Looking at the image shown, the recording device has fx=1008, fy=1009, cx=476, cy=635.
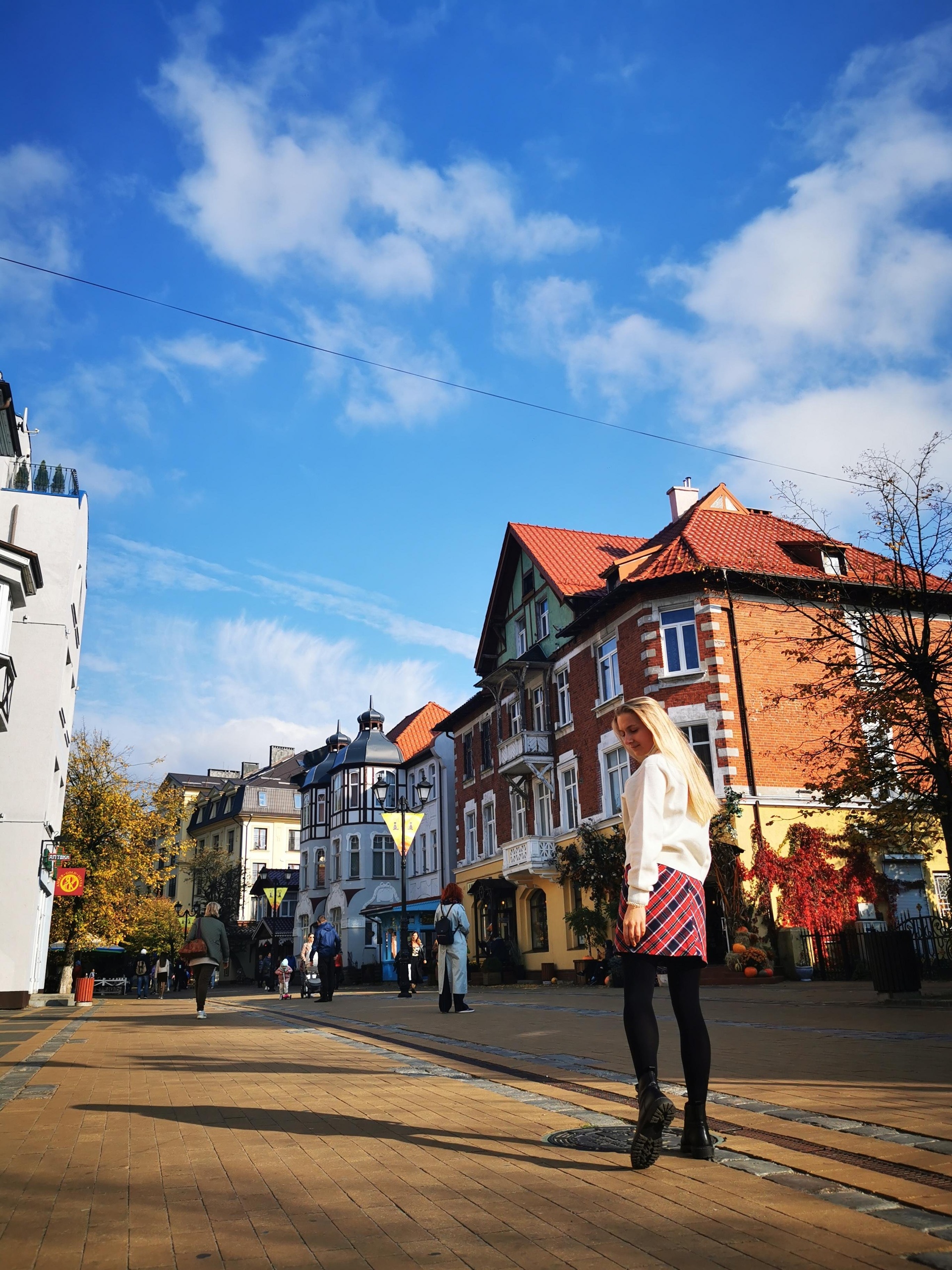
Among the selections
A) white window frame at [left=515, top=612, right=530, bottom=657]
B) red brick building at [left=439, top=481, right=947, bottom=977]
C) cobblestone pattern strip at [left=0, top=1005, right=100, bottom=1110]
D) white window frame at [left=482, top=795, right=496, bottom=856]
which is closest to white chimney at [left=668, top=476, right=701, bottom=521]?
red brick building at [left=439, top=481, right=947, bottom=977]

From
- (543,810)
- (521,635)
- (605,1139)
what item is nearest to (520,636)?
(521,635)

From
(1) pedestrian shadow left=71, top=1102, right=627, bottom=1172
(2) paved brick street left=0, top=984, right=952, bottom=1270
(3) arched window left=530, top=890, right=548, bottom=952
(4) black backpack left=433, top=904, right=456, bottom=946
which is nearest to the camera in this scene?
(2) paved brick street left=0, top=984, right=952, bottom=1270

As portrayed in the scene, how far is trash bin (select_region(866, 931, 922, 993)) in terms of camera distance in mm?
13938

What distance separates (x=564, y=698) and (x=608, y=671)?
12.2 ft

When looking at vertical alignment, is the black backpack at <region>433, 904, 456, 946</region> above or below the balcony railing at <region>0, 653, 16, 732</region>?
below

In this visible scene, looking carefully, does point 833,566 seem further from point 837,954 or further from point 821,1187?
point 821,1187

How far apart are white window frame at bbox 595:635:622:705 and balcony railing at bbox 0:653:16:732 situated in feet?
52.6

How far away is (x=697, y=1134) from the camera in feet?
14.5

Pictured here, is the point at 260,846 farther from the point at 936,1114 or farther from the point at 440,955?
the point at 936,1114

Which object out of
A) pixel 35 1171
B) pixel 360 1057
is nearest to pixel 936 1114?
pixel 35 1171

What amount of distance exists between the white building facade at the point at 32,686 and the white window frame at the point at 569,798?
15388 mm

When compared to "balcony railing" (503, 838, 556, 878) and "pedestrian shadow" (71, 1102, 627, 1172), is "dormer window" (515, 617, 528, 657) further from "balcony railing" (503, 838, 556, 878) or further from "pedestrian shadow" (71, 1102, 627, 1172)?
"pedestrian shadow" (71, 1102, 627, 1172)

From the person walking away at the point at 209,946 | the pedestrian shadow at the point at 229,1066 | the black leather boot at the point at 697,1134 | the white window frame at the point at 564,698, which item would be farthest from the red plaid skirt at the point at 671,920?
the white window frame at the point at 564,698

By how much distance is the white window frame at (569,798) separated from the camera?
106 ft
